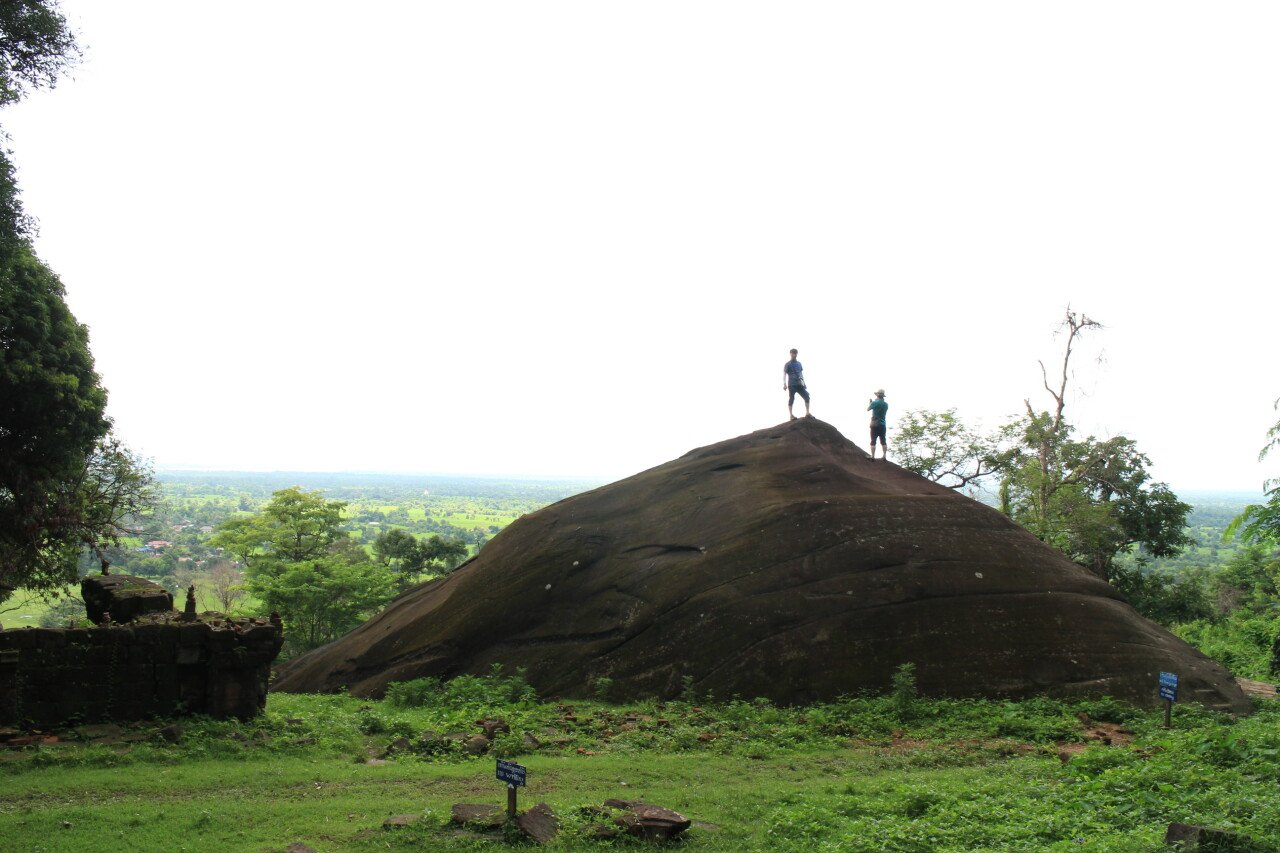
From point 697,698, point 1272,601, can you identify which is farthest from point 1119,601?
point 1272,601

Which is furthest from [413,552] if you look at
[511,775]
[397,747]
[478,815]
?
[511,775]

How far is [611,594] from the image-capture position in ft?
57.9

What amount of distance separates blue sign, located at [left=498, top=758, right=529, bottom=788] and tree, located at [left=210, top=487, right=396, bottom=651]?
26.5 meters

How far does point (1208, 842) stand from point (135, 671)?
14709 mm

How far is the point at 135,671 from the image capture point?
1309 cm

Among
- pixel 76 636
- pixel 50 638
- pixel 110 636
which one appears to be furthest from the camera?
pixel 110 636

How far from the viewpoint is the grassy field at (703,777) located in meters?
7.97

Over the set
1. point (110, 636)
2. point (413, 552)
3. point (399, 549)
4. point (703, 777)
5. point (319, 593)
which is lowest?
point (319, 593)

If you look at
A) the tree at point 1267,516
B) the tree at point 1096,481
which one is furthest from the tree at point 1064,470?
the tree at point 1267,516

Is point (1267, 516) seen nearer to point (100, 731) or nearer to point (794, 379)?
point (794, 379)

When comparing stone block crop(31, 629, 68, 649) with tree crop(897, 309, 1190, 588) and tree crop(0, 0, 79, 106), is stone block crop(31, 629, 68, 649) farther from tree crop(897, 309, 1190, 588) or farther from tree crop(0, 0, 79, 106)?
tree crop(897, 309, 1190, 588)

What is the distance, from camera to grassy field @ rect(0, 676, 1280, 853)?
797 cm

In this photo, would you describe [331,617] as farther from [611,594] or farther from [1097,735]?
[1097,735]

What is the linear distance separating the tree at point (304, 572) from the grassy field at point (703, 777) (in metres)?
19.5
